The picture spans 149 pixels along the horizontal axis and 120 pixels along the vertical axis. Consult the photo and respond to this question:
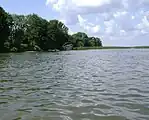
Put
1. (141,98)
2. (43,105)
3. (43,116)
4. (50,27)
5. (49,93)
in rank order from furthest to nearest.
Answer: (50,27) < (49,93) < (141,98) < (43,105) < (43,116)

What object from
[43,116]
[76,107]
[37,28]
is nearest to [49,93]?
[76,107]

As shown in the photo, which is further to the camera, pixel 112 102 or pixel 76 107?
pixel 112 102

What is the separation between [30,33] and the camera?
153 metres

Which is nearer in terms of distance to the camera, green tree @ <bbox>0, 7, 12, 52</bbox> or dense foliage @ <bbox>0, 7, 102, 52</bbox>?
green tree @ <bbox>0, 7, 12, 52</bbox>

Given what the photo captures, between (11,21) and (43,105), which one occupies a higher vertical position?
(11,21)

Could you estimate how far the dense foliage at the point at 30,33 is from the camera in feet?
407

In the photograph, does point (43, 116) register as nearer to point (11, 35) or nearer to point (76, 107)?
point (76, 107)

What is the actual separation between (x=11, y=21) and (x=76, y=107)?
12204 cm

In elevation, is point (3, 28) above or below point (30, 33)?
above

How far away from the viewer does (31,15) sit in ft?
533

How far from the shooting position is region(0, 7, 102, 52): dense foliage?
407ft

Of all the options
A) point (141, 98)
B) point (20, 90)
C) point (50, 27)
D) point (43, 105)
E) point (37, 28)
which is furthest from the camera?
point (50, 27)

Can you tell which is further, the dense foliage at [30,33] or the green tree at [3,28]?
the dense foliage at [30,33]

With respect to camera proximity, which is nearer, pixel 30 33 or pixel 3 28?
pixel 3 28
